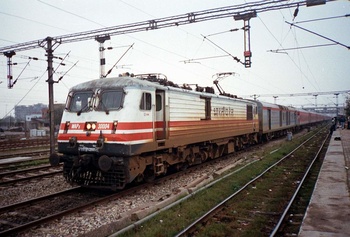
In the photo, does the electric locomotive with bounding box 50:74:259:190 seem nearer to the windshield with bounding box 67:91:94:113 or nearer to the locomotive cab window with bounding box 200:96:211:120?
the windshield with bounding box 67:91:94:113

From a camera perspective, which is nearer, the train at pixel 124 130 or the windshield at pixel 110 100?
the train at pixel 124 130

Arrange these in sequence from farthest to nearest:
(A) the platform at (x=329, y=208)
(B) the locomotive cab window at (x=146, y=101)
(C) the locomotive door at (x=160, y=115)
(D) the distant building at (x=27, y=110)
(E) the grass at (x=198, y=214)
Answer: (D) the distant building at (x=27, y=110) < (C) the locomotive door at (x=160, y=115) < (B) the locomotive cab window at (x=146, y=101) < (E) the grass at (x=198, y=214) < (A) the platform at (x=329, y=208)

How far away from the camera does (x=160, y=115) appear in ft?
35.9

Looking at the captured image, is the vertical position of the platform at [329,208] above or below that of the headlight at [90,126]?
below

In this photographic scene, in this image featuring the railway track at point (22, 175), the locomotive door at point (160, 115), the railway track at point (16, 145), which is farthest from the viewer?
the railway track at point (16, 145)

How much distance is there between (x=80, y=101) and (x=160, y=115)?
9.31 ft

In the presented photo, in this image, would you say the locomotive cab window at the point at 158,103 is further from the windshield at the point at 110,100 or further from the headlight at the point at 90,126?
the headlight at the point at 90,126

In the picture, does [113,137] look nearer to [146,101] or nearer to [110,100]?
[110,100]

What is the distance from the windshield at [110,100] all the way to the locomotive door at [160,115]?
5.48 ft

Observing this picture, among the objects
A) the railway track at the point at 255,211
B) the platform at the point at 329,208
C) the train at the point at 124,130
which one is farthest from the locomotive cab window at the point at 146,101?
the platform at the point at 329,208

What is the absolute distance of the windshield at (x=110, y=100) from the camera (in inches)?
379

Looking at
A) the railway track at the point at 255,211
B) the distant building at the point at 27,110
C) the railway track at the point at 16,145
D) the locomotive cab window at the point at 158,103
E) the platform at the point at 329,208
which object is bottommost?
the railway track at the point at 255,211

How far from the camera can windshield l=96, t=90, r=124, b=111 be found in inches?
379

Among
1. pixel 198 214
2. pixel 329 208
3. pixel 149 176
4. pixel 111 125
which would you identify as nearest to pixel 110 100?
pixel 111 125
